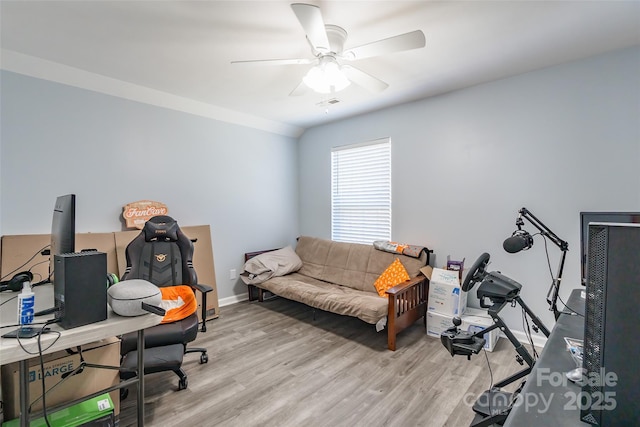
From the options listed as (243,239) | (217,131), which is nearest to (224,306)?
(243,239)

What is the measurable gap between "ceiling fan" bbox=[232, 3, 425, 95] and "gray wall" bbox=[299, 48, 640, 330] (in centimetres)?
129

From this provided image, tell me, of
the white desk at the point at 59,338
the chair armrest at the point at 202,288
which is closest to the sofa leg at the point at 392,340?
the chair armrest at the point at 202,288

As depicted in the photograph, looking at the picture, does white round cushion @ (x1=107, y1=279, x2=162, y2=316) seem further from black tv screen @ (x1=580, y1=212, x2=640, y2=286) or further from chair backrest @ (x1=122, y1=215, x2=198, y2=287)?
black tv screen @ (x1=580, y1=212, x2=640, y2=286)

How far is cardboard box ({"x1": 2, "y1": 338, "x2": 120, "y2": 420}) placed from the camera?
136 cm

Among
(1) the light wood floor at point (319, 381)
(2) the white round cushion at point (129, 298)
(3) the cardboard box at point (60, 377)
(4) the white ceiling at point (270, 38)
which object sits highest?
(4) the white ceiling at point (270, 38)

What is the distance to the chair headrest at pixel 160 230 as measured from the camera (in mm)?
2539

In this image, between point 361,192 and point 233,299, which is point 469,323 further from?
point 233,299

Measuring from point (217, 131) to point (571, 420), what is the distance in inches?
159

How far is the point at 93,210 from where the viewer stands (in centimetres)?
288

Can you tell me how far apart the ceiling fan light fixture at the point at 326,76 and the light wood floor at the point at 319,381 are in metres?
2.32

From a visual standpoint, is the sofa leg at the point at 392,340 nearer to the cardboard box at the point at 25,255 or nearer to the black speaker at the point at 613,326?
the black speaker at the point at 613,326

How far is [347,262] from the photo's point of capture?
3807 millimetres

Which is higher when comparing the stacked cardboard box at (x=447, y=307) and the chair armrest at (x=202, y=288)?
the chair armrest at (x=202, y=288)

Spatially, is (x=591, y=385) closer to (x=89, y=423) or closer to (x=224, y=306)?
(x=89, y=423)
